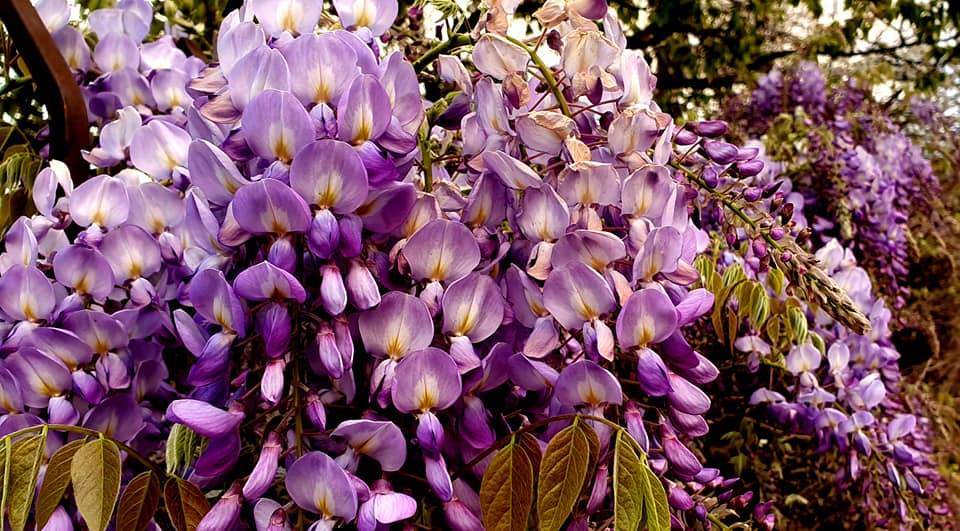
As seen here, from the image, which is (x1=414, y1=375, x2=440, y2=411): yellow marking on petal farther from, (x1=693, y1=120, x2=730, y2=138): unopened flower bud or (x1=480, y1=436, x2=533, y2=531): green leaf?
(x1=693, y1=120, x2=730, y2=138): unopened flower bud

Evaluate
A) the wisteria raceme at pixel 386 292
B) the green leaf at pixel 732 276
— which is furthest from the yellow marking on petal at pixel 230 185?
the green leaf at pixel 732 276

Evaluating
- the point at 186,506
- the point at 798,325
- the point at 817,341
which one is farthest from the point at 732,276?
the point at 186,506

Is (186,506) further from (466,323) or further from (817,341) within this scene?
(817,341)

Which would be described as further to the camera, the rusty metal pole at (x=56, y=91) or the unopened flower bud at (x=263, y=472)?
the rusty metal pole at (x=56, y=91)

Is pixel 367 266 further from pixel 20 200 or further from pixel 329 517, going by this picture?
pixel 20 200

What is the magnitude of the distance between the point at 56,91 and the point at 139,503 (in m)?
0.38

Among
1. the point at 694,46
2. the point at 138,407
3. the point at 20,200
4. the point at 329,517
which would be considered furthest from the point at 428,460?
the point at 694,46

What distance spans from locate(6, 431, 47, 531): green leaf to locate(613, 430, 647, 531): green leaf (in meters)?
0.26

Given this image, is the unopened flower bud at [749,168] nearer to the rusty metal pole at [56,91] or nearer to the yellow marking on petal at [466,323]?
the yellow marking on petal at [466,323]

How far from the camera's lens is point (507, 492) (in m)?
0.37

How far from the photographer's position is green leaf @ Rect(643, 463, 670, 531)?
36 cm

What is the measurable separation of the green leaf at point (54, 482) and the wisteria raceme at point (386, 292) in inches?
1.6

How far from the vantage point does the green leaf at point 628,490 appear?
363mm

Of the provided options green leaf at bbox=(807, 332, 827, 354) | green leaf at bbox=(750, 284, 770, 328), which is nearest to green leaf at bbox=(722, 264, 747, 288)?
green leaf at bbox=(750, 284, 770, 328)
